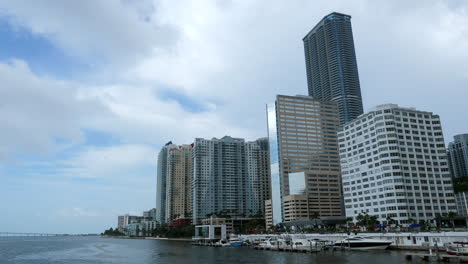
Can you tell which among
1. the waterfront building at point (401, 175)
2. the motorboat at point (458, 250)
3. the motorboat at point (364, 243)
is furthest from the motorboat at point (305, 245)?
the waterfront building at point (401, 175)

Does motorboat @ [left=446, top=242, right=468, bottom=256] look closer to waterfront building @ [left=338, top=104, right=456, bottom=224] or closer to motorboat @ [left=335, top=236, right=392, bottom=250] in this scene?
motorboat @ [left=335, top=236, right=392, bottom=250]

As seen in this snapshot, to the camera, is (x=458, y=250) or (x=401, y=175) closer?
(x=458, y=250)

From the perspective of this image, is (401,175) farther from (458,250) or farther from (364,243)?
(458,250)

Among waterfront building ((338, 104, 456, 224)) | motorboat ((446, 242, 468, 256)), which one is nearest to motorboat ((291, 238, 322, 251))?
motorboat ((446, 242, 468, 256))

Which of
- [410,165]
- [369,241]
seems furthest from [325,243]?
[410,165]

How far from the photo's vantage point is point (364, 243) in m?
116

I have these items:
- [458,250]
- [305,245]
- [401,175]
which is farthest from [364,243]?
[401,175]

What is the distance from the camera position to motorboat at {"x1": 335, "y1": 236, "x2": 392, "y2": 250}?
113 m

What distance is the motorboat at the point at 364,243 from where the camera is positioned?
113 meters

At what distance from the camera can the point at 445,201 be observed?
194m

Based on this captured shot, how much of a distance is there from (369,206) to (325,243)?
7011 cm

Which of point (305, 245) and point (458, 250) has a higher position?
point (458, 250)

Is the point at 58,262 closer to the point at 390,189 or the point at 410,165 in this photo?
the point at 390,189

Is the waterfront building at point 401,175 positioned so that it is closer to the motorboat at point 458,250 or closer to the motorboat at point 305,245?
the motorboat at point 305,245
